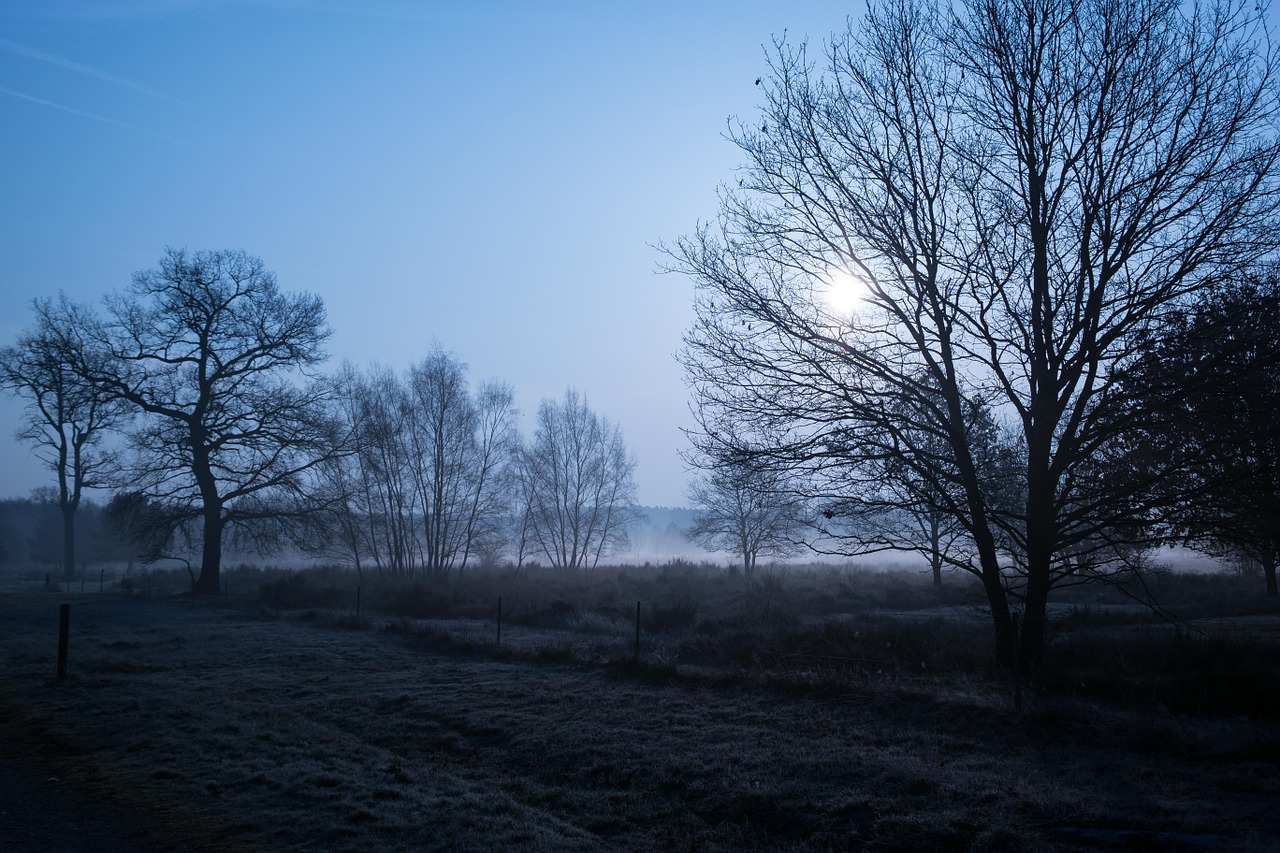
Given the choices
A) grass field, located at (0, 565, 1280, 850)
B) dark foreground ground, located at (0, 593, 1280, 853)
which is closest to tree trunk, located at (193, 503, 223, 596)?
grass field, located at (0, 565, 1280, 850)

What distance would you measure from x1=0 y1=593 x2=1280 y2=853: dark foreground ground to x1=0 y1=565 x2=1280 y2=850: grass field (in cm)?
3

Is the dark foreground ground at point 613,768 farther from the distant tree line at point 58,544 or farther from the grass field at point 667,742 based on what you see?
the distant tree line at point 58,544

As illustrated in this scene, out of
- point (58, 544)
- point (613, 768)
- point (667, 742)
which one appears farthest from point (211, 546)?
point (58, 544)

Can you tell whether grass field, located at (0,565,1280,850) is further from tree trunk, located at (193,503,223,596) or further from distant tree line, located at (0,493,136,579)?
distant tree line, located at (0,493,136,579)

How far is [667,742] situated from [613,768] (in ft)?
3.20

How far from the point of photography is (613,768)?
8227mm

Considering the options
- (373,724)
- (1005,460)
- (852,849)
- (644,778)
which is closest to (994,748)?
(852,849)

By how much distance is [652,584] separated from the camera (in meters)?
36.8

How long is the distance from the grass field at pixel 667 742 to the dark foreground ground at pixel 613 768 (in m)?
0.03

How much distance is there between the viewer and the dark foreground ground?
6.23 metres

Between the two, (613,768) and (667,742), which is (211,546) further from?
(613,768)

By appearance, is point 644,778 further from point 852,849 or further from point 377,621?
point 377,621

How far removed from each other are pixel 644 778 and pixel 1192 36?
11218 millimetres

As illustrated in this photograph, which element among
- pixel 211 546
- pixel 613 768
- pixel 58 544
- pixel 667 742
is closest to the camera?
pixel 613 768
